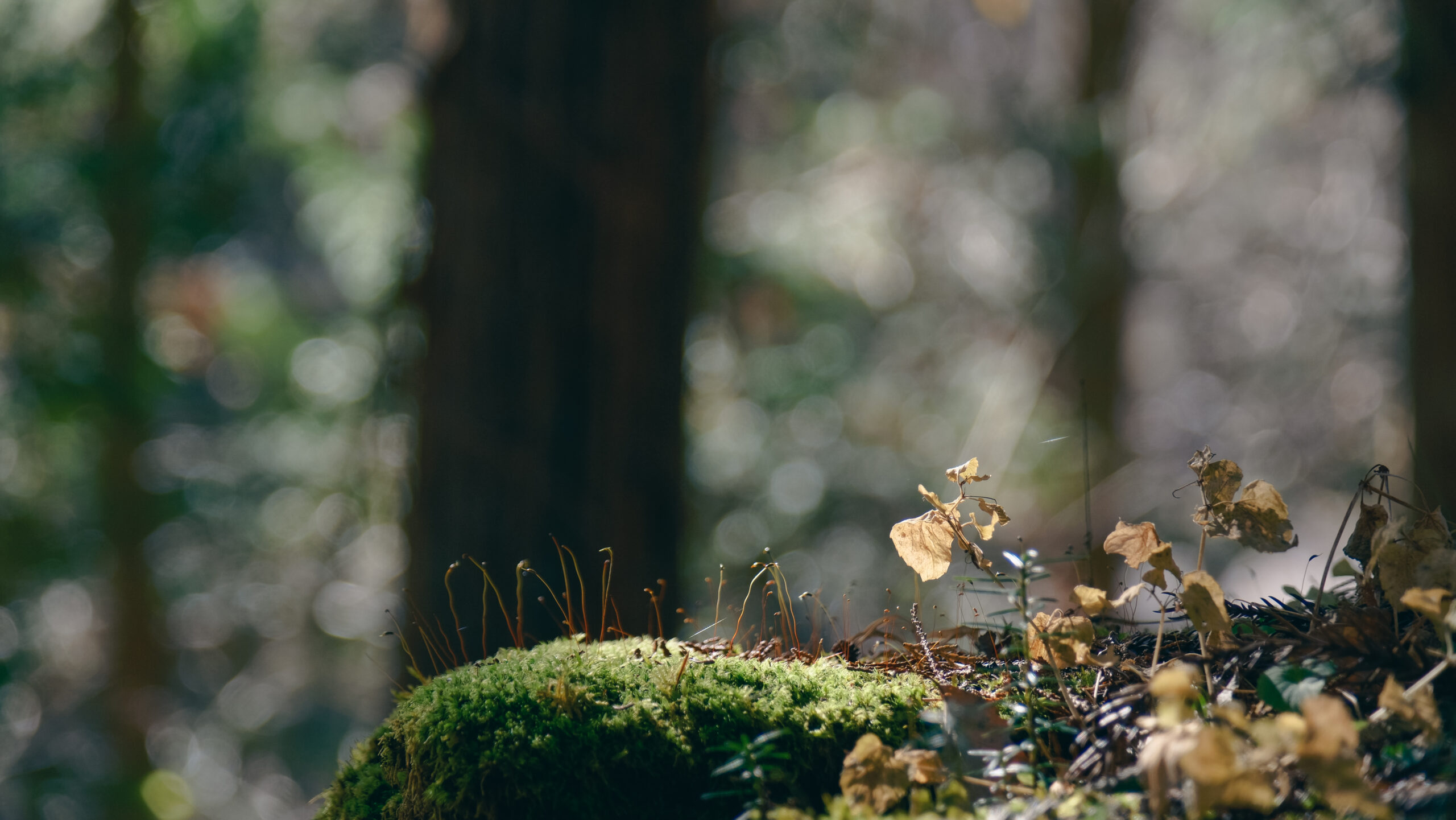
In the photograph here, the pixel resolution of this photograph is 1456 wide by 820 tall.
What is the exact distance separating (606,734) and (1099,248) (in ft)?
25.8

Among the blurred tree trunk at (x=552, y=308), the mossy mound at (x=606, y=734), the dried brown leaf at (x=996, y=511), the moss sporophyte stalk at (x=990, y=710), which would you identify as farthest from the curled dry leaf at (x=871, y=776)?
the blurred tree trunk at (x=552, y=308)

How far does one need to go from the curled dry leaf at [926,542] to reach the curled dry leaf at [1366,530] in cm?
56

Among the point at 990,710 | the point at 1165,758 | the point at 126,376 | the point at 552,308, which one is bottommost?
the point at 990,710

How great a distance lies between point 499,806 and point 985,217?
9.30m

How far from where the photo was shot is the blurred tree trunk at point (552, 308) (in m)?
3.03

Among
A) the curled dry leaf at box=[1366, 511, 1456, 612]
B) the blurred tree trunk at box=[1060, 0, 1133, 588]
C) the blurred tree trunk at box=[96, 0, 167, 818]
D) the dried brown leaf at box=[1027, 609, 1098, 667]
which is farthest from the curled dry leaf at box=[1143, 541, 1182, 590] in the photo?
the blurred tree trunk at box=[96, 0, 167, 818]

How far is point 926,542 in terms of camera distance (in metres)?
1.16

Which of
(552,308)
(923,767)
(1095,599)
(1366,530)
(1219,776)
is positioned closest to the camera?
(1219,776)

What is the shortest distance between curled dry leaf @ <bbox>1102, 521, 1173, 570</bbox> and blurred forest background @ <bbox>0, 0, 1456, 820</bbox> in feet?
13.5

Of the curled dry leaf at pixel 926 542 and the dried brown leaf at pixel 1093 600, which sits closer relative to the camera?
the dried brown leaf at pixel 1093 600

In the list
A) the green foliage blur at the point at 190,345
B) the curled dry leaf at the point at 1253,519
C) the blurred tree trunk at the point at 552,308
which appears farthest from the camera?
the green foliage blur at the point at 190,345

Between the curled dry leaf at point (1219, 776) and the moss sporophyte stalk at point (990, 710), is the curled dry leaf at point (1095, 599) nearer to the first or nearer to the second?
the moss sporophyte stalk at point (990, 710)

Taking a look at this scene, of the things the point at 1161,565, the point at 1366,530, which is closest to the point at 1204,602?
the point at 1161,565

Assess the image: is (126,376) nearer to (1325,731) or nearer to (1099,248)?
(1099,248)
